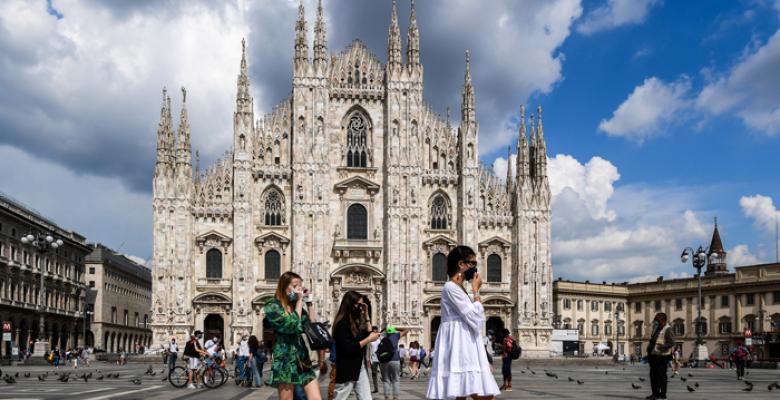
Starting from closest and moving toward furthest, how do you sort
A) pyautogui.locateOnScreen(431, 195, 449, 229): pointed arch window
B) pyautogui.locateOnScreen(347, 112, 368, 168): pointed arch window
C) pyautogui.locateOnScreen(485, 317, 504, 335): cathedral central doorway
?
pyautogui.locateOnScreen(347, 112, 368, 168): pointed arch window, pyautogui.locateOnScreen(431, 195, 449, 229): pointed arch window, pyautogui.locateOnScreen(485, 317, 504, 335): cathedral central doorway

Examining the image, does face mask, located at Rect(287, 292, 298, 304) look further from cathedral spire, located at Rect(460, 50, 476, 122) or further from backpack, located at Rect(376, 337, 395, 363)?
cathedral spire, located at Rect(460, 50, 476, 122)

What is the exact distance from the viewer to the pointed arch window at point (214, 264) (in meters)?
58.2

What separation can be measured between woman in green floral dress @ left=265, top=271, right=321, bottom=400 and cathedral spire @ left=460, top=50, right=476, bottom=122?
51.3m

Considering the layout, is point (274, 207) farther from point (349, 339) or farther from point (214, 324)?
point (349, 339)

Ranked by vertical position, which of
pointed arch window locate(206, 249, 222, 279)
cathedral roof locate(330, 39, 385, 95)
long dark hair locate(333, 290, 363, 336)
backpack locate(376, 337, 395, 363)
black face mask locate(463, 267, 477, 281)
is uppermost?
cathedral roof locate(330, 39, 385, 95)

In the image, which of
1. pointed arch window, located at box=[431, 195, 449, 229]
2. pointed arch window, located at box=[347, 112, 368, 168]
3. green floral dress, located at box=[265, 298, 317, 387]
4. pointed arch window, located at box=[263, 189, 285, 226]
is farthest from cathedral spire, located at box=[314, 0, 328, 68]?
green floral dress, located at box=[265, 298, 317, 387]

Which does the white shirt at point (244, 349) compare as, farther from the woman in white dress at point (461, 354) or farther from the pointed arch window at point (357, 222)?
the pointed arch window at point (357, 222)

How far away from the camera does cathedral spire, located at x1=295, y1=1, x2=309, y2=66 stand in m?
59.5

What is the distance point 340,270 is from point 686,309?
4397 cm

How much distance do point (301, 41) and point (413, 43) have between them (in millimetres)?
7887

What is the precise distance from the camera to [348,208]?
6028cm

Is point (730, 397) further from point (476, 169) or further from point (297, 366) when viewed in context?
point (476, 169)

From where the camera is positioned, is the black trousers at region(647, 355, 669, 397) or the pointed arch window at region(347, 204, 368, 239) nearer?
the black trousers at region(647, 355, 669, 397)

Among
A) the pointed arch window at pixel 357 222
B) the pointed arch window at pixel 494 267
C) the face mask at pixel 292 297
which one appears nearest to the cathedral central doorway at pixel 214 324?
the pointed arch window at pixel 357 222
